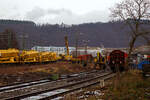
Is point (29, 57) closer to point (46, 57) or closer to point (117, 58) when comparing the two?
point (46, 57)

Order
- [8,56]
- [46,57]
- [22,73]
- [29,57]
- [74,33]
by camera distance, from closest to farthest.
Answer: [22,73]
[8,56]
[29,57]
[46,57]
[74,33]

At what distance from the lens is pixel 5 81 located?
1939 cm

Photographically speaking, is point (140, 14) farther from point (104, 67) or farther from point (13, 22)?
point (13, 22)

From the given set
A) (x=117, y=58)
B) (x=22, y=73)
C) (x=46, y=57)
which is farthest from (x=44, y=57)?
(x=117, y=58)

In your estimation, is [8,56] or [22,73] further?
[8,56]

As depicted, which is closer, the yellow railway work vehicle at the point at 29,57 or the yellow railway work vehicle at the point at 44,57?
the yellow railway work vehicle at the point at 29,57

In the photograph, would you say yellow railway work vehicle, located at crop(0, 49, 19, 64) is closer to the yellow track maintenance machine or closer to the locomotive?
the yellow track maintenance machine

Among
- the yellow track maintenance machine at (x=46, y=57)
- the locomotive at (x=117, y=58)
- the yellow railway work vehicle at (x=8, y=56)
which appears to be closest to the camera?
the locomotive at (x=117, y=58)

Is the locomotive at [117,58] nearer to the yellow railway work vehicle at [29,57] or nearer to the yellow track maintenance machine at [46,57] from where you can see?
the yellow railway work vehicle at [29,57]

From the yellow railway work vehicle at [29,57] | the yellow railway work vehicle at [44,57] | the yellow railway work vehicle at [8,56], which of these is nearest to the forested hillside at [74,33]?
the yellow railway work vehicle at [44,57]

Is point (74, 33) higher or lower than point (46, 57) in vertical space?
A: higher

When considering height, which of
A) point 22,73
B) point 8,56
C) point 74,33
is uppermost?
point 74,33

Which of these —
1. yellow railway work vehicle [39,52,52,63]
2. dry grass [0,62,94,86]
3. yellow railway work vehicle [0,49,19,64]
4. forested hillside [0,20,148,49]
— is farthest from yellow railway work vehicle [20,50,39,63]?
forested hillside [0,20,148,49]

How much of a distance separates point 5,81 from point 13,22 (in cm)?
10229
